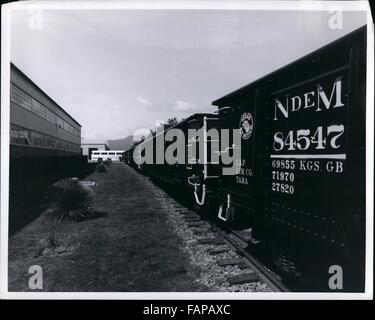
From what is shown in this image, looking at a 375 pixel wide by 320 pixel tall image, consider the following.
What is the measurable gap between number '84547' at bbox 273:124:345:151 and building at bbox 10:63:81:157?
8.14 meters

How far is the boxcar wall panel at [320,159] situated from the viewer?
11.4 ft

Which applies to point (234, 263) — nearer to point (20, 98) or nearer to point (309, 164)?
point (309, 164)

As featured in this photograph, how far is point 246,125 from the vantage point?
236 inches

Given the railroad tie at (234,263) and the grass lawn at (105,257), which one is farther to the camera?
the railroad tie at (234,263)

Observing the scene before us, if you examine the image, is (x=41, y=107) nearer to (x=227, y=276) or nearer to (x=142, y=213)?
(x=142, y=213)

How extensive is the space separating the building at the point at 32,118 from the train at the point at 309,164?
24.9 ft

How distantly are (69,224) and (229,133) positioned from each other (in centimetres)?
598

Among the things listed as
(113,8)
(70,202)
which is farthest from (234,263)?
(70,202)

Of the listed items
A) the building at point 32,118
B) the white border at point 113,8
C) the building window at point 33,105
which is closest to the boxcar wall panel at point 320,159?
the white border at point 113,8

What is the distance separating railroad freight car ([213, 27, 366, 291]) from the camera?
11.4ft

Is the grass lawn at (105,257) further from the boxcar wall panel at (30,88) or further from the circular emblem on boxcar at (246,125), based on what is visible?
the boxcar wall panel at (30,88)

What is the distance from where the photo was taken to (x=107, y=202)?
13.6 m

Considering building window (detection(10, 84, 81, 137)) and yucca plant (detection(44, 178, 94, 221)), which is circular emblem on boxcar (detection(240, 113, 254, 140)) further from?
building window (detection(10, 84, 81, 137))
